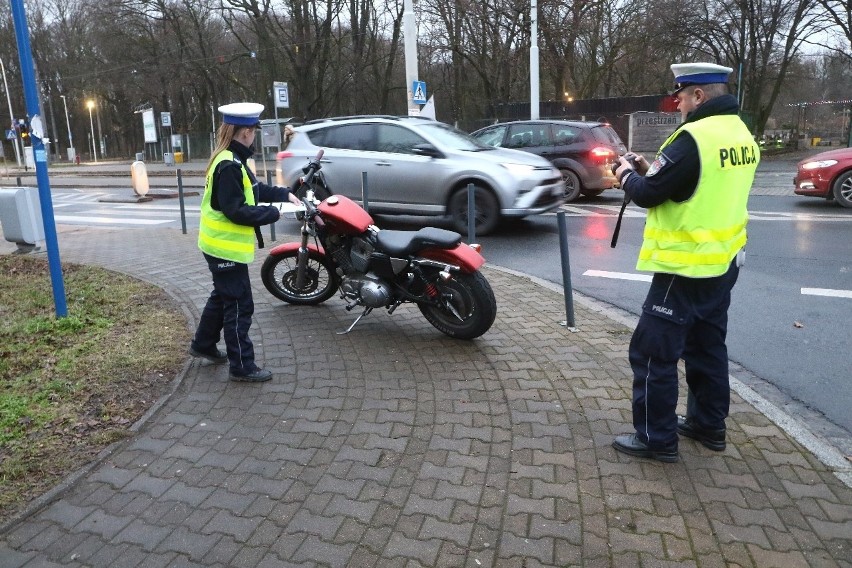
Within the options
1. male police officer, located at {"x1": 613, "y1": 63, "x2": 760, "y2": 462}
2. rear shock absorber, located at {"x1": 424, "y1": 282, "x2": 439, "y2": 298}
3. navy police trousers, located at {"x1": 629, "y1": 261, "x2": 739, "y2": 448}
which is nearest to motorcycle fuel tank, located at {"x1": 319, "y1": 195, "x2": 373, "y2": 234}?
rear shock absorber, located at {"x1": 424, "y1": 282, "x2": 439, "y2": 298}

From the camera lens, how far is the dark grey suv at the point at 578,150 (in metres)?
13.6

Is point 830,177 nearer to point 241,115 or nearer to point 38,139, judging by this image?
point 241,115

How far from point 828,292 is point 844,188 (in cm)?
668

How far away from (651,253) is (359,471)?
69.5 inches

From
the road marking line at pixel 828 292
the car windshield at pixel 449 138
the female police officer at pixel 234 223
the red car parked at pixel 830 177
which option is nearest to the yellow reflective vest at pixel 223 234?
the female police officer at pixel 234 223

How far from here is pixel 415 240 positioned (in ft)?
16.8

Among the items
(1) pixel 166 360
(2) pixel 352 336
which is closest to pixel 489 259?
(2) pixel 352 336

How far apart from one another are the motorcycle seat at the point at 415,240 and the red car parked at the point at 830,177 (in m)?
9.93

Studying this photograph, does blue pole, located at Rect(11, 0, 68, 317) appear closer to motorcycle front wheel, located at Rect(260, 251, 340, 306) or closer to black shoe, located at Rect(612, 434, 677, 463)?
motorcycle front wheel, located at Rect(260, 251, 340, 306)

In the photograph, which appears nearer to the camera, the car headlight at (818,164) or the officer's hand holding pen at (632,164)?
the officer's hand holding pen at (632,164)

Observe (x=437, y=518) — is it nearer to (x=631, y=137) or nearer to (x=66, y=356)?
(x=66, y=356)

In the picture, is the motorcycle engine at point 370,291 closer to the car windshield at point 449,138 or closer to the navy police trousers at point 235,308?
the navy police trousers at point 235,308

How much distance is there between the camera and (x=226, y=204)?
4.34 metres

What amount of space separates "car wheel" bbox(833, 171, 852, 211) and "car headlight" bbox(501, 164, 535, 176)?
6096 millimetres
